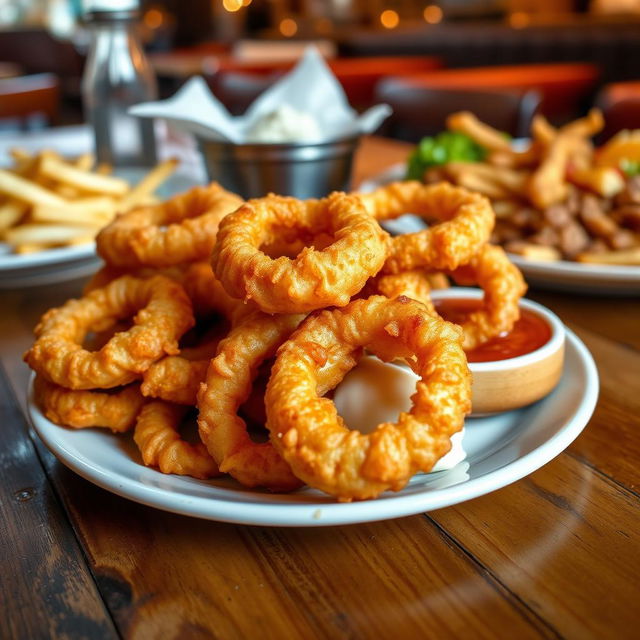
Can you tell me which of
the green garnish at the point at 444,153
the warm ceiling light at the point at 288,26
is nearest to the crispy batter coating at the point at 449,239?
the green garnish at the point at 444,153

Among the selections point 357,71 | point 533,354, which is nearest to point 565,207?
point 533,354

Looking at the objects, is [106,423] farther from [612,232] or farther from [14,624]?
[612,232]

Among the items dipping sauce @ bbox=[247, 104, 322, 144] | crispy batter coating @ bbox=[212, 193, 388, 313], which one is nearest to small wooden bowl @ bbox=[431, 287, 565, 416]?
crispy batter coating @ bbox=[212, 193, 388, 313]

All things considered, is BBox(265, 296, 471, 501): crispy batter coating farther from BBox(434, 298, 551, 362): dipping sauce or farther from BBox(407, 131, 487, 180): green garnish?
BBox(407, 131, 487, 180): green garnish

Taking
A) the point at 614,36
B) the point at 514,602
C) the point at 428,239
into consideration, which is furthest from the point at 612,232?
the point at 614,36

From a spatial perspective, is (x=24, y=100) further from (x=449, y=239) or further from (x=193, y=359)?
(x=449, y=239)
